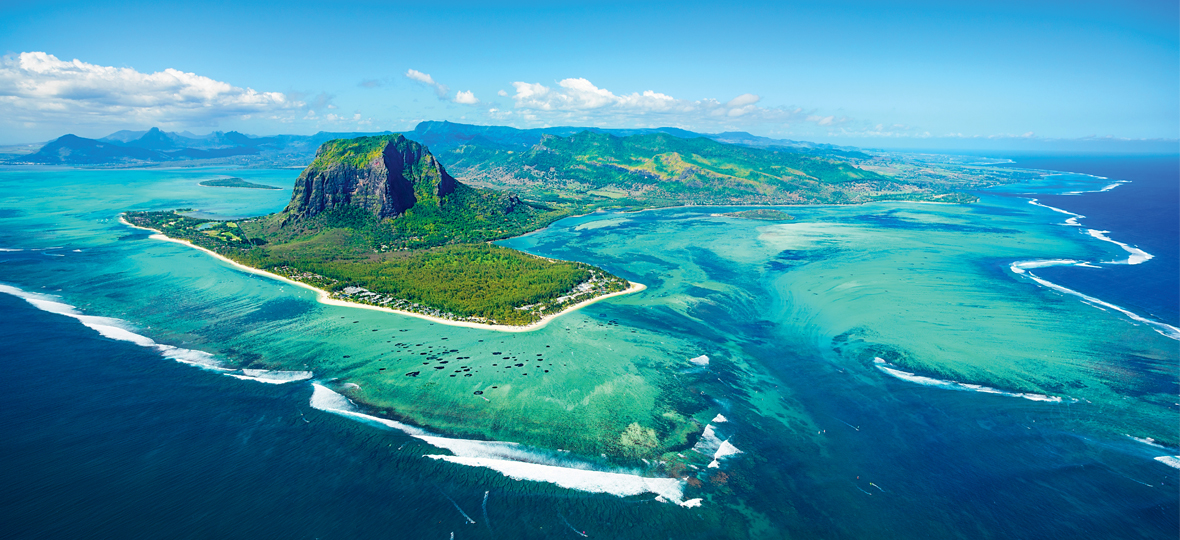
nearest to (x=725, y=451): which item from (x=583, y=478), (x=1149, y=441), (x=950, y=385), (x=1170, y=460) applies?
(x=583, y=478)

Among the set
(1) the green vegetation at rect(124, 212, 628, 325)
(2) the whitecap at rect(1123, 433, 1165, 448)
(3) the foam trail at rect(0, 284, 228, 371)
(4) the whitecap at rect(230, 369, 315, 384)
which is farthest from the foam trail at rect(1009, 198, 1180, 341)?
(3) the foam trail at rect(0, 284, 228, 371)

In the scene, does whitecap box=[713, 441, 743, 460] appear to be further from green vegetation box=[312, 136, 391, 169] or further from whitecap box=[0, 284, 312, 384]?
green vegetation box=[312, 136, 391, 169]

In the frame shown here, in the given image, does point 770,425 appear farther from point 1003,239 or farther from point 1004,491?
point 1003,239

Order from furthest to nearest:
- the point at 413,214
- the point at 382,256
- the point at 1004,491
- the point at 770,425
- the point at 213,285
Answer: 1. the point at 413,214
2. the point at 382,256
3. the point at 213,285
4. the point at 770,425
5. the point at 1004,491

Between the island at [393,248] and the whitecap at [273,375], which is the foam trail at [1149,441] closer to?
the island at [393,248]

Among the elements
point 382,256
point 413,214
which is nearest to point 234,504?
point 382,256
